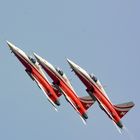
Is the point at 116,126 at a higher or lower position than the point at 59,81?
lower

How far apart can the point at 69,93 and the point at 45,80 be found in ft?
22.2

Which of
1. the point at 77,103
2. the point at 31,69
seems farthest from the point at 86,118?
the point at 31,69

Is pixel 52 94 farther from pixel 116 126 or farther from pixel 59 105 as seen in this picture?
pixel 116 126

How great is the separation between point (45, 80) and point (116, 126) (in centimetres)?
2075

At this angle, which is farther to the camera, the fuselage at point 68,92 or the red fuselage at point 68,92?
the red fuselage at point 68,92

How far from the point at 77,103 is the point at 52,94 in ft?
21.4

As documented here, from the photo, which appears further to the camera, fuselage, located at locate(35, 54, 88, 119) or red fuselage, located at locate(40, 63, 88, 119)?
red fuselage, located at locate(40, 63, 88, 119)

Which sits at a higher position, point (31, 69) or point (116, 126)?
point (31, 69)

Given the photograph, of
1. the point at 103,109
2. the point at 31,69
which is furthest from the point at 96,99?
the point at 31,69

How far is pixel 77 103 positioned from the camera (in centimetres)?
19962

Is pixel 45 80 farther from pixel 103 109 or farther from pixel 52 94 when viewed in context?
pixel 103 109

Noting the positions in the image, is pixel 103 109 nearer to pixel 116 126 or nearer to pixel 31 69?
pixel 116 126

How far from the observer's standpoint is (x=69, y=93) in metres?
198

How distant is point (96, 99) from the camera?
199500 millimetres
